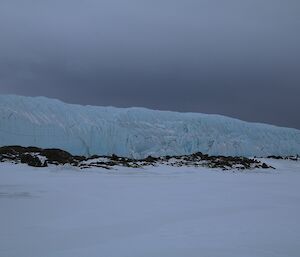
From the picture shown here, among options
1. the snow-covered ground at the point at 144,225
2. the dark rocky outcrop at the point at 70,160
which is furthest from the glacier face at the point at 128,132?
the snow-covered ground at the point at 144,225

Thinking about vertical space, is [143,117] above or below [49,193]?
above

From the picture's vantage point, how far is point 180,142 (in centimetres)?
2930

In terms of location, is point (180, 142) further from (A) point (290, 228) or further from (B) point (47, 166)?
(A) point (290, 228)

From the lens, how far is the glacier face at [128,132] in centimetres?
2497

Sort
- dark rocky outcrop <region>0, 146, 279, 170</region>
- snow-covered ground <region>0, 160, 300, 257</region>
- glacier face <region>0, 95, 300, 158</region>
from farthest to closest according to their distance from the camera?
glacier face <region>0, 95, 300, 158</region>
dark rocky outcrop <region>0, 146, 279, 170</region>
snow-covered ground <region>0, 160, 300, 257</region>

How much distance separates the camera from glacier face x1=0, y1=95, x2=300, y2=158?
81.9 ft

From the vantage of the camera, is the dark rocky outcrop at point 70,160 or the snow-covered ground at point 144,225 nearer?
the snow-covered ground at point 144,225

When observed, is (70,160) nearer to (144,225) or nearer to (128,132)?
(144,225)

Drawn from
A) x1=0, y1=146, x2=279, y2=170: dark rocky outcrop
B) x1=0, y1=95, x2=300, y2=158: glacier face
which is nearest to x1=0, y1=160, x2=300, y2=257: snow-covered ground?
x1=0, y1=146, x2=279, y2=170: dark rocky outcrop

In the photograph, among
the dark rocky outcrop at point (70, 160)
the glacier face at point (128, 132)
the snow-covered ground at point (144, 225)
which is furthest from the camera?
the glacier face at point (128, 132)

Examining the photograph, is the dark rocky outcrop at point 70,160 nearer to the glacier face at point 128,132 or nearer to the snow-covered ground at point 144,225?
the snow-covered ground at point 144,225

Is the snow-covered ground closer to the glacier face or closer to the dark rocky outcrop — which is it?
the dark rocky outcrop

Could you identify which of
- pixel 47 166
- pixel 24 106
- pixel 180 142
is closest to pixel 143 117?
pixel 180 142

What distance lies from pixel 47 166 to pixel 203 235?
24.5 feet
